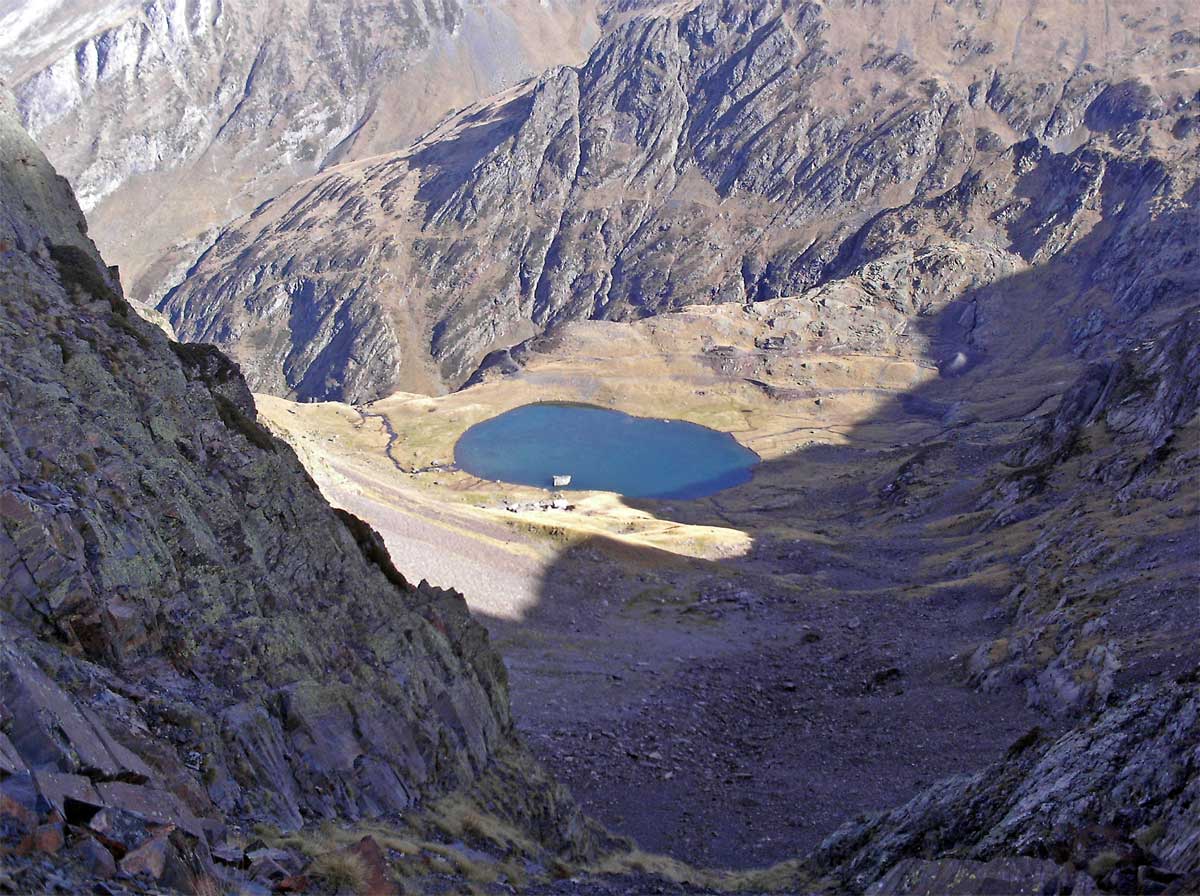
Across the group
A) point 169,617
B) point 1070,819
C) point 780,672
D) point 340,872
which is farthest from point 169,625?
point 780,672

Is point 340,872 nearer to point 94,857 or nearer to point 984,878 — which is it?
point 94,857

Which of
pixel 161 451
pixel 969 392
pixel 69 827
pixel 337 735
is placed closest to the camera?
pixel 69 827

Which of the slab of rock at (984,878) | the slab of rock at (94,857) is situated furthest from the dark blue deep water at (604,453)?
the slab of rock at (94,857)

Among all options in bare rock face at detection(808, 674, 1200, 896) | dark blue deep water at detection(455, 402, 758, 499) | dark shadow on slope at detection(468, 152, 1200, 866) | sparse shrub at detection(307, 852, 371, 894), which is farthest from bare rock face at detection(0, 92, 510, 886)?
dark blue deep water at detection(455, 402, 758, 499)

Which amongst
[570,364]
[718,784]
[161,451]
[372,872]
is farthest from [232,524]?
[570,364]

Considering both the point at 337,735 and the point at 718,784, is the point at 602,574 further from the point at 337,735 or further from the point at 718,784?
the point at 337,735

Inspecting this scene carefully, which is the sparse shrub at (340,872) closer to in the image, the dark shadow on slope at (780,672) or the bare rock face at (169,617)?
the bare rock face at (169,617)
